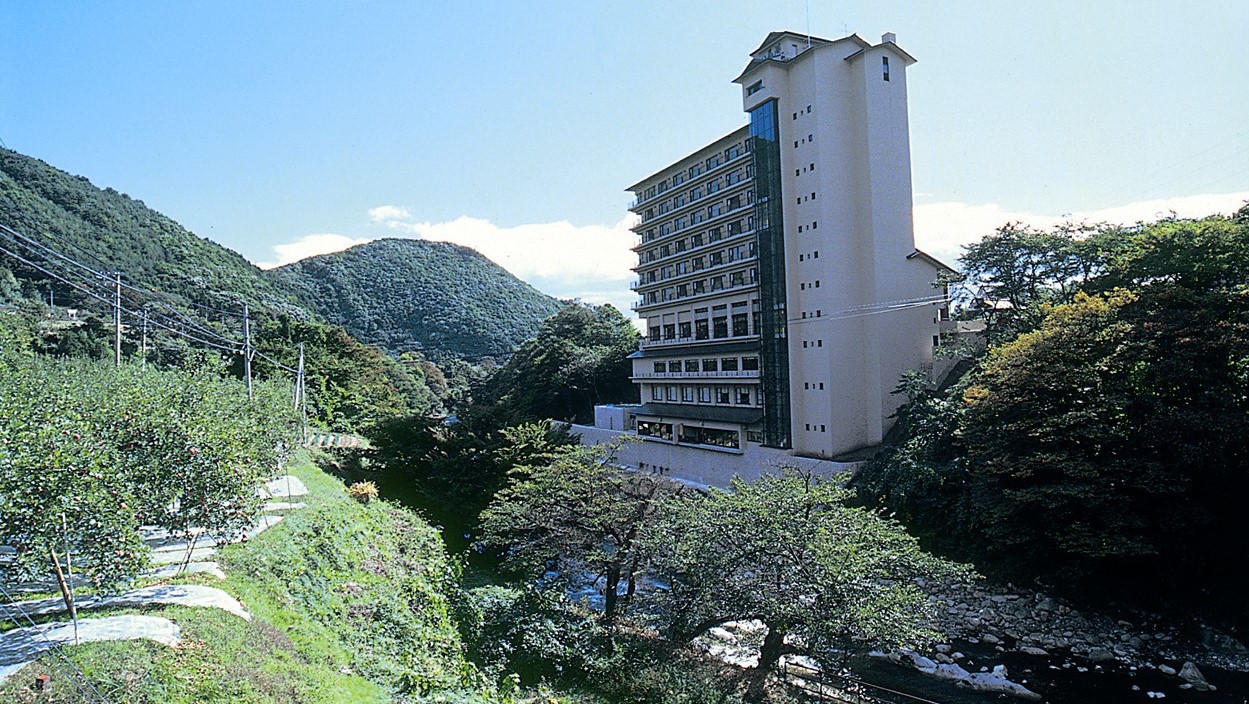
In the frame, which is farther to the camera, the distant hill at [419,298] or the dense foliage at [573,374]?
the distant hill at [419,298]

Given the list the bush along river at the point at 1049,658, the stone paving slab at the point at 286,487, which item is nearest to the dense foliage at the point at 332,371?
the stone paving slab at the point at 286,487

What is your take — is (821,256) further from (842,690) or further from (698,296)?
(842,690)

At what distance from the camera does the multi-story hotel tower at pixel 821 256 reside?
29391 mm

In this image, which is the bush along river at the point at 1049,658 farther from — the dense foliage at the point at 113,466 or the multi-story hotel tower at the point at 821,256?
the multi-story hotel tower at the point at 821,256

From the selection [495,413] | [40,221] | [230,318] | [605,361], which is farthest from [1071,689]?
[40,221]

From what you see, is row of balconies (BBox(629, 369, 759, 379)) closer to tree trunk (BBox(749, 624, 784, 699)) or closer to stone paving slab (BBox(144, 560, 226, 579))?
tree trunk (BBox(749, 624, 784, 699))

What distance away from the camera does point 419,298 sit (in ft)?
353

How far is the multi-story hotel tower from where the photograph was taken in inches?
1157

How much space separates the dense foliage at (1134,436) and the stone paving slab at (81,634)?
20053 millimetres

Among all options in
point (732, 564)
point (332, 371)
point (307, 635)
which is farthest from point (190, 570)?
point (332, 371)

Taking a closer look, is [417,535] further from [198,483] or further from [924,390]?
[924,390]

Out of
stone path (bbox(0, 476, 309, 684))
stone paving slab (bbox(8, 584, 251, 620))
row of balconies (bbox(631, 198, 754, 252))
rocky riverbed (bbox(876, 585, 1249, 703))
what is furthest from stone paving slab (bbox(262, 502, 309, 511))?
row of balconies (bbox(631, 198, 754, 252))

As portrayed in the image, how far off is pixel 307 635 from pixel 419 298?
102038 mm

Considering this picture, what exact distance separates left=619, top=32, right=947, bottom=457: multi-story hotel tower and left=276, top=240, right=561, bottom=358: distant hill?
73712mm
